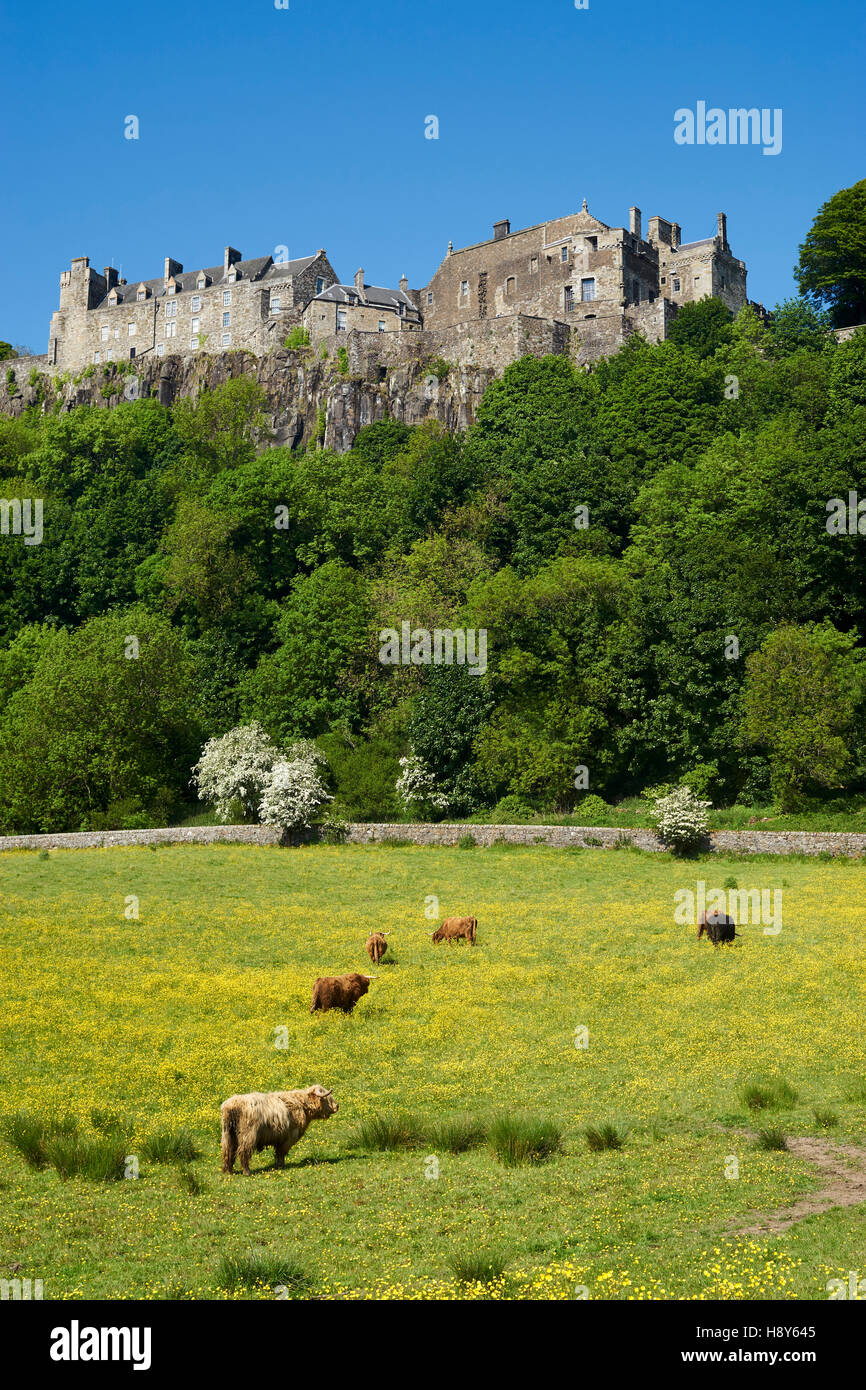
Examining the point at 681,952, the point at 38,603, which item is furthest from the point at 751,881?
the point at 38,603

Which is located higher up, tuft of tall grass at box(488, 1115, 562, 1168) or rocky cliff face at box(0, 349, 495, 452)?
rocky cliff face at box(0, 349, 495, 452)

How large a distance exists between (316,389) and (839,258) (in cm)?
3892

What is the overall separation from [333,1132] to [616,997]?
821 centimetres

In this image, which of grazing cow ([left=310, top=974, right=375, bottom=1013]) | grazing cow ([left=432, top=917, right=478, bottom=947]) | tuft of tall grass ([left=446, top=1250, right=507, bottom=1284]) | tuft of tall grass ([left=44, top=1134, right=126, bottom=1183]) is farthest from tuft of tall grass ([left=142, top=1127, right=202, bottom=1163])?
grazing cow ([left=432, top=917, right=478, bottom=947])

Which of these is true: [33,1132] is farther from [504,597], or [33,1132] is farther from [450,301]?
[450,301]

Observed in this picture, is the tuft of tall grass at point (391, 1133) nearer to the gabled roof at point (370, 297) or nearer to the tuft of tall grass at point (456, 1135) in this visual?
the tuft of tall grass at point (456, 1135)

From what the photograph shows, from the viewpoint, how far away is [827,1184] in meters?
12.6

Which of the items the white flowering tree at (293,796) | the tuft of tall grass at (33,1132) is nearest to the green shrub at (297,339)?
the white flowering tree at (293,796)

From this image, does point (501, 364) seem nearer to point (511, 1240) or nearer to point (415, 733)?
point (415, 733)

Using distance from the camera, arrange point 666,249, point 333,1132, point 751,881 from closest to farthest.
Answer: point 333,1132, point 751,881, point 666,249

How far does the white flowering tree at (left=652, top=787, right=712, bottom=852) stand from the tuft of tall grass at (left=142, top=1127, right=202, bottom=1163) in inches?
1144

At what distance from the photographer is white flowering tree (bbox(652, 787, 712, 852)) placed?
4078cm

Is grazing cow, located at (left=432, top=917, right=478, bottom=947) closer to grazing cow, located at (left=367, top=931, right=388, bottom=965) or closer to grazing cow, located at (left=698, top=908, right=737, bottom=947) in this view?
grazing cow, located at (left=367, top=931, right=388, bottom=965)
